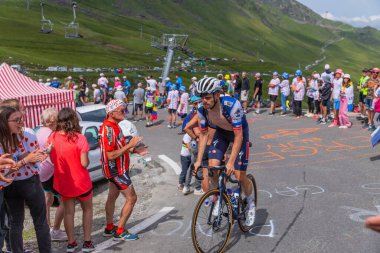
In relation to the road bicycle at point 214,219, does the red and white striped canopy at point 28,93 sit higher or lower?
higher

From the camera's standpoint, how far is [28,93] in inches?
506

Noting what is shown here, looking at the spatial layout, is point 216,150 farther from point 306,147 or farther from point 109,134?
point 306,147

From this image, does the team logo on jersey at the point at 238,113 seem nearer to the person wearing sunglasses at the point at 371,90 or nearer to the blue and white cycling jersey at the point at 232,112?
the blue and white cycling jersey at the point at 232,112

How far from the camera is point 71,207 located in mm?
5594

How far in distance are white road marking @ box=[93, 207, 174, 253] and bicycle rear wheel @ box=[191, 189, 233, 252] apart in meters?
1.41

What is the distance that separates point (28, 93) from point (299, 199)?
30.3 feet

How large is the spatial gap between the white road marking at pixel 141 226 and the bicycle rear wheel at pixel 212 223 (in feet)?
4.63

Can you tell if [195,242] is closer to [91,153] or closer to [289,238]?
[289,238]

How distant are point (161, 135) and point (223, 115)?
1063cm

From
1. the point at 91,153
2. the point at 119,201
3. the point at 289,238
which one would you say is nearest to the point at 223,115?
the point at 289,238

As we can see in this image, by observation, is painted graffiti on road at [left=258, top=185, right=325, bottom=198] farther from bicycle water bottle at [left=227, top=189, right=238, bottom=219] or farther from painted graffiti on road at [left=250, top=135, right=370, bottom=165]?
painted graffiti on road at [left=250, top=135, right=370, bottom=165]

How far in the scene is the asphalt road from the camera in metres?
5.77

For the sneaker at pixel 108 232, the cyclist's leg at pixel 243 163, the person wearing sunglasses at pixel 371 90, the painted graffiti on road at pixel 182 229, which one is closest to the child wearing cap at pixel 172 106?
the person wearing sunglasses at pixel 371 90

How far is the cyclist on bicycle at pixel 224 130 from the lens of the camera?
5.35m
